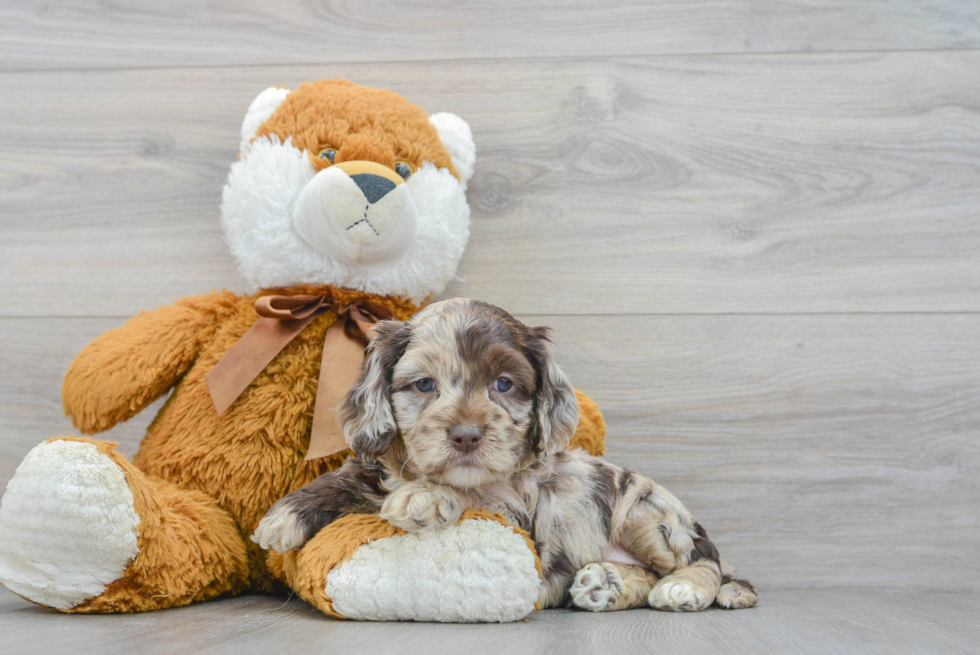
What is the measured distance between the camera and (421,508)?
50.8 inches

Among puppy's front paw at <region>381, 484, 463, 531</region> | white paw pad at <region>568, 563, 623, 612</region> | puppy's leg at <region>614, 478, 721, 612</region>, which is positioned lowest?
white paw pad at <region>568, 563, 623, 612</region>

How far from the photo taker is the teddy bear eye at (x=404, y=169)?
1686 mm

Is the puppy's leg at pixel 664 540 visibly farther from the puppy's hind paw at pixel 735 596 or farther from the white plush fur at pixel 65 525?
the white plush fur at pixel 65 525

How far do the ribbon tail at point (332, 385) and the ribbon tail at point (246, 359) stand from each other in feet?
0.28

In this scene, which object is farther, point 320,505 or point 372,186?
point 372,186

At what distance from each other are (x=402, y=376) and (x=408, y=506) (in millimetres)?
221

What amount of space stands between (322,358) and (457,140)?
0.60 metres

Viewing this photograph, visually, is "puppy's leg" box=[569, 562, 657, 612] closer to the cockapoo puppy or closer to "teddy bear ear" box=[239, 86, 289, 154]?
the cockapoo puppy

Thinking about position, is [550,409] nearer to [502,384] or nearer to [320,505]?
[502,384]

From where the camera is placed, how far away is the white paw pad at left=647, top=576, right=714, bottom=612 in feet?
4.68

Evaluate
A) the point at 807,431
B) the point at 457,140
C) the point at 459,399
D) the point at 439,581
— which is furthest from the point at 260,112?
the point at 807,431

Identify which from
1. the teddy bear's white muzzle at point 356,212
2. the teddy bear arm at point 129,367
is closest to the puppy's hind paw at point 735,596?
the teddy bear's white muzzle at point 356,212

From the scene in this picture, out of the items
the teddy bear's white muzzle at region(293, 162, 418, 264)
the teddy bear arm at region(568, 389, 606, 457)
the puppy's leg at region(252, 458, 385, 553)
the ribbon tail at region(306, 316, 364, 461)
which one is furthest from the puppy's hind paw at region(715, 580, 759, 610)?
the teddy bear's white muzzle at region(293, 162, 418, 264)

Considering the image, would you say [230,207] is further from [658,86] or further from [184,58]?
[658,86]
